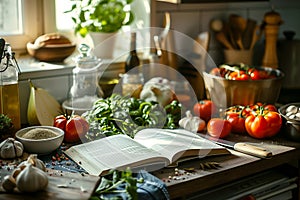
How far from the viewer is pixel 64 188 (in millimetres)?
1215

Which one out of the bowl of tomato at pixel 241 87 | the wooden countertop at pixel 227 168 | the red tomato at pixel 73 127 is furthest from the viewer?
the bowl of tomato at pixel 241 87

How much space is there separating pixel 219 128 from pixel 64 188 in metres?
0.63

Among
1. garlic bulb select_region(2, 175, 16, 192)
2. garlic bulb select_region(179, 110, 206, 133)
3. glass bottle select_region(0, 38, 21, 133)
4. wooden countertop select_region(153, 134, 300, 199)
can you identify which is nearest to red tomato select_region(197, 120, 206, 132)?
garlic bulb select_region(179, 110, 206, 133)

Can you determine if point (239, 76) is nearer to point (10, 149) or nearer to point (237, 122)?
point (237, 122)

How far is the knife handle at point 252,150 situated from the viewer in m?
1.51

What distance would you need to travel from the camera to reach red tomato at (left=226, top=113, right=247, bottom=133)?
172 cm

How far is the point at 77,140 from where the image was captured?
1.62 metres

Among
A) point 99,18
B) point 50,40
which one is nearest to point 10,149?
point 50,40

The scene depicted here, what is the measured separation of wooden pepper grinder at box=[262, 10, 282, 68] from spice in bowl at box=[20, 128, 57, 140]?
3.76ft

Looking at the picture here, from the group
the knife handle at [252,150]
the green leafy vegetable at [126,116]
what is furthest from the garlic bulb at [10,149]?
the knife handle at [252,150]

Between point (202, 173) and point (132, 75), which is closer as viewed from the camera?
point (202, 173)

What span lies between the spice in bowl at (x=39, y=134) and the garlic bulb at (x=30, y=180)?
0.29 m

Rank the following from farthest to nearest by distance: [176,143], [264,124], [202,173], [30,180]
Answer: [264,124] < [176,143] < [202,173] < [30,180]

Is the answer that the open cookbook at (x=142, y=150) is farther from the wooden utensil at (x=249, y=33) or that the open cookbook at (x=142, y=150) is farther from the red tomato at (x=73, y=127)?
the wooden utensil at (x=249, y=33)
